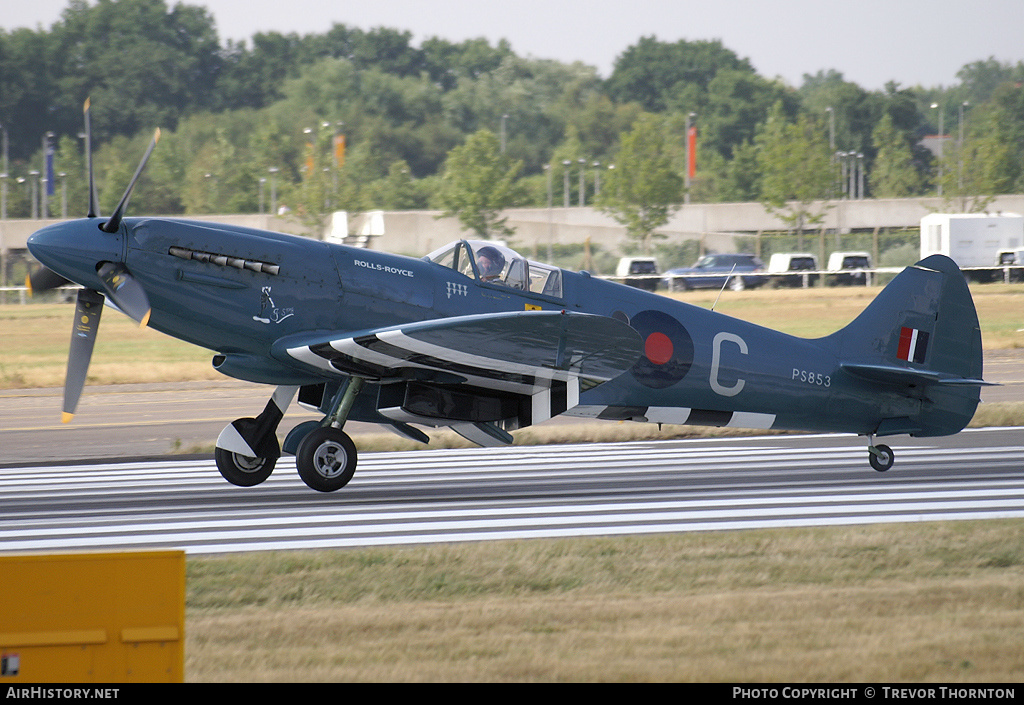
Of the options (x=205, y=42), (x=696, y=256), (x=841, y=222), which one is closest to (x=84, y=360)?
(x=696, y=256)

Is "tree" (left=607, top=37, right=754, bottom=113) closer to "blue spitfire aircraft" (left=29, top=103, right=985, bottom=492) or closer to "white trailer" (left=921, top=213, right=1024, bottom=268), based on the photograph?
"white trailer" (left=921, top=213, right=1024, bottom=268)

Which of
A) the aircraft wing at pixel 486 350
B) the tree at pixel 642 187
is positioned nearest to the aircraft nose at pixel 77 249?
the aircraft wing at pixel 486 350

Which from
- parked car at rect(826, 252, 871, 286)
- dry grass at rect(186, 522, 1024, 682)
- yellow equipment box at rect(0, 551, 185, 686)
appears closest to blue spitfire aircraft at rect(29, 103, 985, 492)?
dry grass at rect(186, 522, 1024, 682)

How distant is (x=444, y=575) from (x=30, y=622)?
3.09 metres

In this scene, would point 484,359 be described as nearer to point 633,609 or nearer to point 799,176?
point 633,609

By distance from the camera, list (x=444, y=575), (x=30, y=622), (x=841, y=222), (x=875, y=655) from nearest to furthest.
Result: 1. (x=30, y=622)
2. (x=875, y=655)
3. (x=444, y=575)
4. (x=841, y=222)

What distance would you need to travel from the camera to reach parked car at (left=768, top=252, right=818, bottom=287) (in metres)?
47.9

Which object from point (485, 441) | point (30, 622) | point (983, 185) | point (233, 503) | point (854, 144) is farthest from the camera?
point (854, 144)

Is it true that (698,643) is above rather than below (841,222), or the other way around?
below

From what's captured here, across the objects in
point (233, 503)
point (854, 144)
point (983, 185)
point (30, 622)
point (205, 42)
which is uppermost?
point (205, 42)

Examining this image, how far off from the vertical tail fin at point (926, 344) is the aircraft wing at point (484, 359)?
342cm

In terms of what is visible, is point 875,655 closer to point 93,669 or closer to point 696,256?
point 93,669

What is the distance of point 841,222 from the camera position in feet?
225

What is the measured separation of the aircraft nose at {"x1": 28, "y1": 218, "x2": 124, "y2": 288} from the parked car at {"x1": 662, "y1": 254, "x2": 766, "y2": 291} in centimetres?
3469
